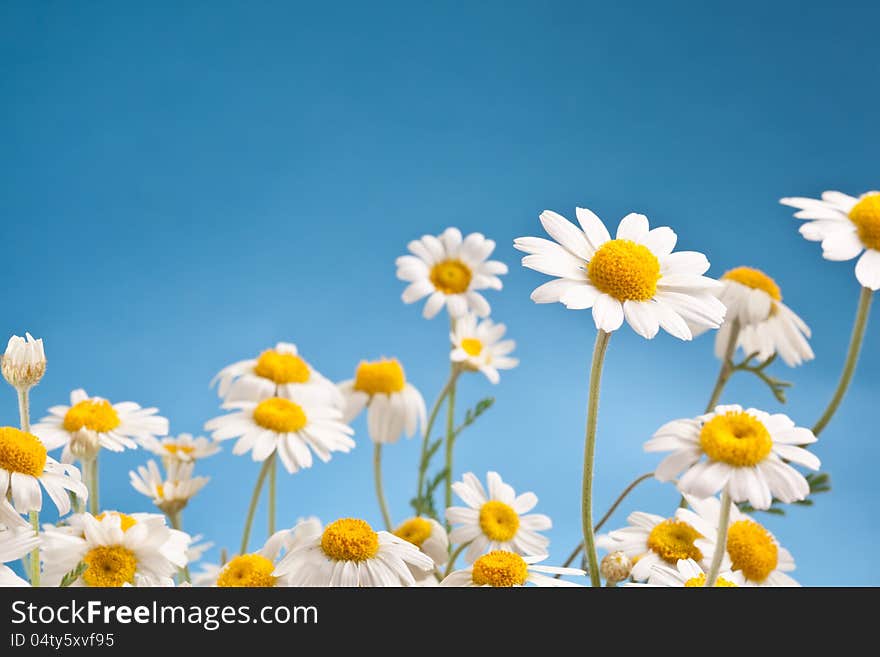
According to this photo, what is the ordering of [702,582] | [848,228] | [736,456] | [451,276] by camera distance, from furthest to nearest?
1. [451,276]
2. [848,228]
3. [702,582]
4. [736,456]

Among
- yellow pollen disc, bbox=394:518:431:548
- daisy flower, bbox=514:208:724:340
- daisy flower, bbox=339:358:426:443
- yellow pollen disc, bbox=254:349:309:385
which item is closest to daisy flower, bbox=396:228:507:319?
daisy flower, bbox=339:358:426:443

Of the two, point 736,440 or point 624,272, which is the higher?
point 624,272

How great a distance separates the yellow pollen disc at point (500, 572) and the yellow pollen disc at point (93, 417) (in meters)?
0.62

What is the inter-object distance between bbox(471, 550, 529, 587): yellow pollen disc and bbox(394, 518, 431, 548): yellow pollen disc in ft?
0.93

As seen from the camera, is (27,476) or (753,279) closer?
(27,476)

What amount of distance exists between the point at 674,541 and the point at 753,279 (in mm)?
632

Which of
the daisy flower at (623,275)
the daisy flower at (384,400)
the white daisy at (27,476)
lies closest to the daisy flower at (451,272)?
the daisy flower at (384,400)

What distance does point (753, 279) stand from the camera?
161cm

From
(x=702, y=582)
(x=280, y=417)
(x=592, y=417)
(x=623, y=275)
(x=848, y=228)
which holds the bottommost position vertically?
(x=702, y=582)

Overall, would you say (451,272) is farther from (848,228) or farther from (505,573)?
(505,573)

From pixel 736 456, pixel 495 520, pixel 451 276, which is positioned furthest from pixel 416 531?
pixel 451 276

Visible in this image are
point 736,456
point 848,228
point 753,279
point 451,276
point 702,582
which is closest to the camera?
point 736,456
